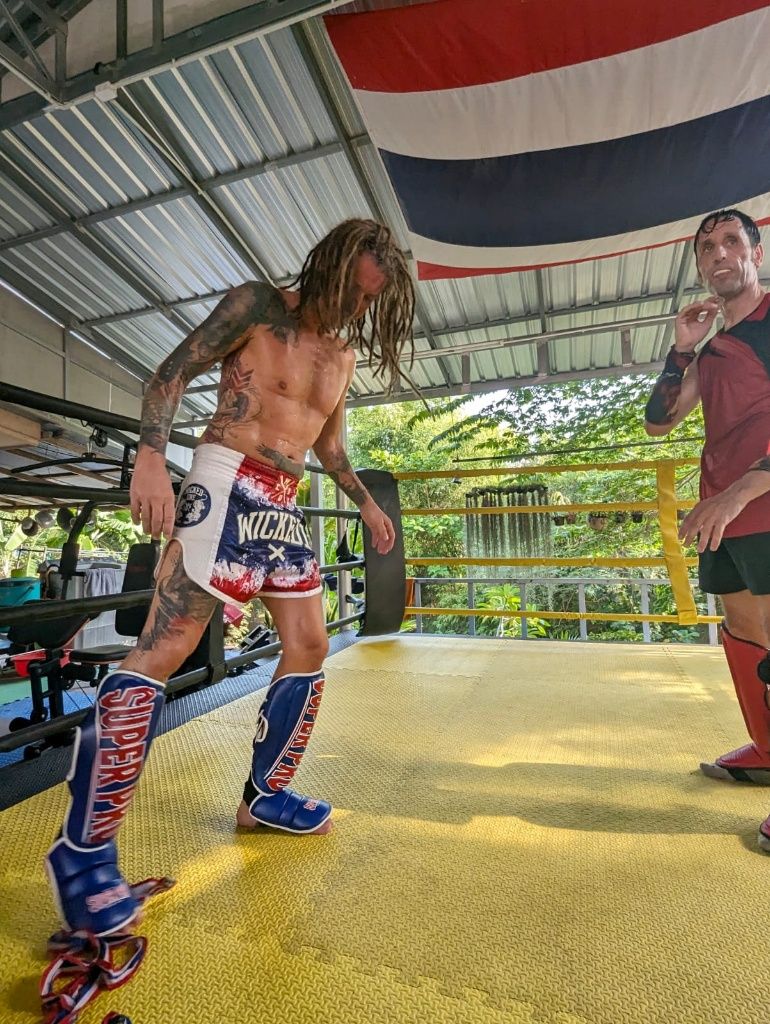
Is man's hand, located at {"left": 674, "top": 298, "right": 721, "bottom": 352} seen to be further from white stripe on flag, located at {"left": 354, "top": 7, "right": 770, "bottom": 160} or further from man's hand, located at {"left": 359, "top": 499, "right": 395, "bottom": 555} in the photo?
white stripe on flag, located at {"left": 354, "top": 7, "right": 770, "bottom": 160}

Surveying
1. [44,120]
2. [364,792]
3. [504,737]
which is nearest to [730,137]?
[504,737]

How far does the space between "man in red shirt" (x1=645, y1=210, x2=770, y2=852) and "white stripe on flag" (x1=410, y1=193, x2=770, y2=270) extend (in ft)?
7.81

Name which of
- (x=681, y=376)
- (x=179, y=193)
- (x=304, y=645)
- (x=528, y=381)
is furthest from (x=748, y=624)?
(x=179, y=193)

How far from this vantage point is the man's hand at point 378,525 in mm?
1521

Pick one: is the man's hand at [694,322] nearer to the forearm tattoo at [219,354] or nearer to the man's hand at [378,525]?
the man's hand at [378,525]

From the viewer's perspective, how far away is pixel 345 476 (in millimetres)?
1515

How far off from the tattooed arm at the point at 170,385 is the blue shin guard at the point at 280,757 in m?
0.45

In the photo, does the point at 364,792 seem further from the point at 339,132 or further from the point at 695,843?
the point at 339,132

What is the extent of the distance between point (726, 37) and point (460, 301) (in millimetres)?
2765

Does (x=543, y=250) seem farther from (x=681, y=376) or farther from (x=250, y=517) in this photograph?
(x=250, y=517)

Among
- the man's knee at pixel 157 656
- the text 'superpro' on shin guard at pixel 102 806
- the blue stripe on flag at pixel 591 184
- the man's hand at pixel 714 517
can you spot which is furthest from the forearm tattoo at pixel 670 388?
the blue stripe on flag at pixel 591 184

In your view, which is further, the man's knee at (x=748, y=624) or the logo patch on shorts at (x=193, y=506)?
the man's knee at (x=748, y=624)

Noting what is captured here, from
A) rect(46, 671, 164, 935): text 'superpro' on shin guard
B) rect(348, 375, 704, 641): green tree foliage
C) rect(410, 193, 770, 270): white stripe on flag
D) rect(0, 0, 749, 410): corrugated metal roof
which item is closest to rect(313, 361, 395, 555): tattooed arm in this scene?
rect(46, 671, 164, 935): text 'superpro' on shin guard

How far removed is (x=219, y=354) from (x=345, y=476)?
537 mm
